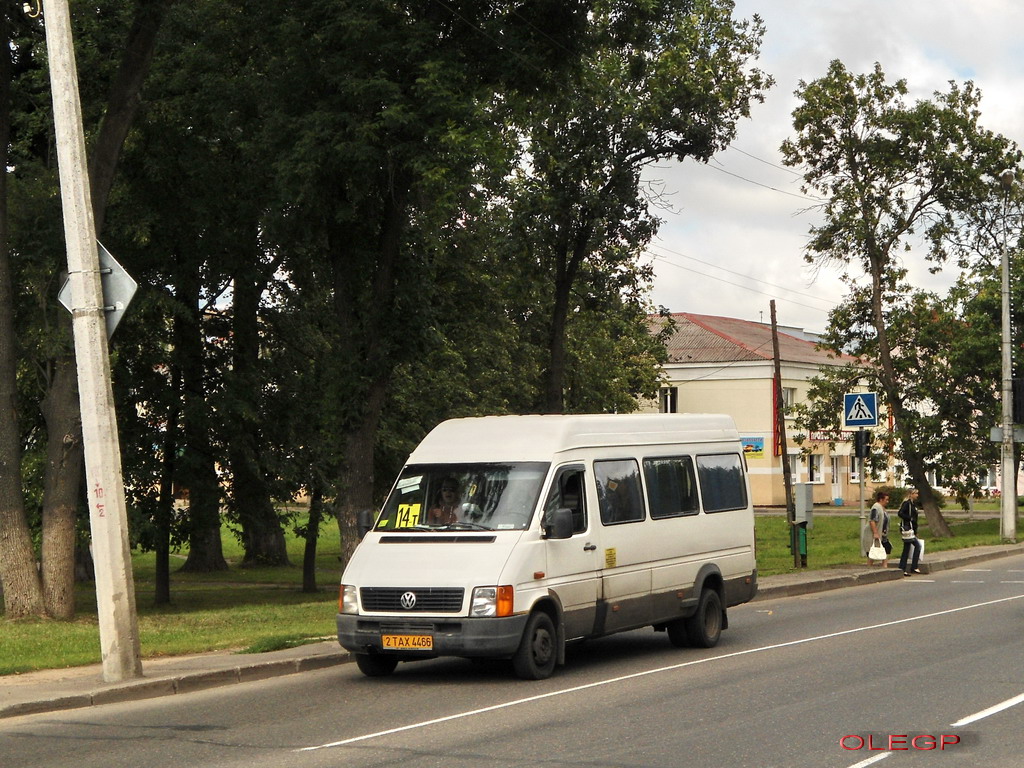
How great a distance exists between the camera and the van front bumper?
11.9 m

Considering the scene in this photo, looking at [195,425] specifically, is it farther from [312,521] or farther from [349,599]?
[349,599]

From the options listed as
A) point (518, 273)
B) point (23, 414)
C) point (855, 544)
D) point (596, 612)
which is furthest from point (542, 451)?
point (855, 544)

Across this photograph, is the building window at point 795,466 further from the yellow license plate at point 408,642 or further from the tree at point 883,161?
the yellow license plate at point 408,642

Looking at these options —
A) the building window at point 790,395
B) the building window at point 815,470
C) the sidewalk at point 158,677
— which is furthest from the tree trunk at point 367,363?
the building window at point 815,470

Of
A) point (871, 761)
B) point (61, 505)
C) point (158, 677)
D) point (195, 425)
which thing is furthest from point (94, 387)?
point (195, 425)

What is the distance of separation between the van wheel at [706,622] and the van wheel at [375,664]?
3.62m

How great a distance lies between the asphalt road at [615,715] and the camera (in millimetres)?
8766

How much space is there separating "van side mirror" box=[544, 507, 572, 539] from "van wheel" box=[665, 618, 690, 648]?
295 cm

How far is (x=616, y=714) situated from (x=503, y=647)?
1836 millimetres

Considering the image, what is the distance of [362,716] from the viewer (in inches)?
416

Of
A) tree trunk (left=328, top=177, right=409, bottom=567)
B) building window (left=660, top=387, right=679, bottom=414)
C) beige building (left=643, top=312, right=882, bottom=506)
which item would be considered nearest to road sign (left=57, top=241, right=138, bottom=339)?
tree trunk (left=328, top=177, right=409, bottom=567)

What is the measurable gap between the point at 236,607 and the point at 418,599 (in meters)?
12.9

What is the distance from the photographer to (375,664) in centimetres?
1292

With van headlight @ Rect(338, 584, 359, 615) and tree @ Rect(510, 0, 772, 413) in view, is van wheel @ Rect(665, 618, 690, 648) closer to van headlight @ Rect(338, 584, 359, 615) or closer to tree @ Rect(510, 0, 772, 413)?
van headlight @ Rect(338, 584, 359, 615)
